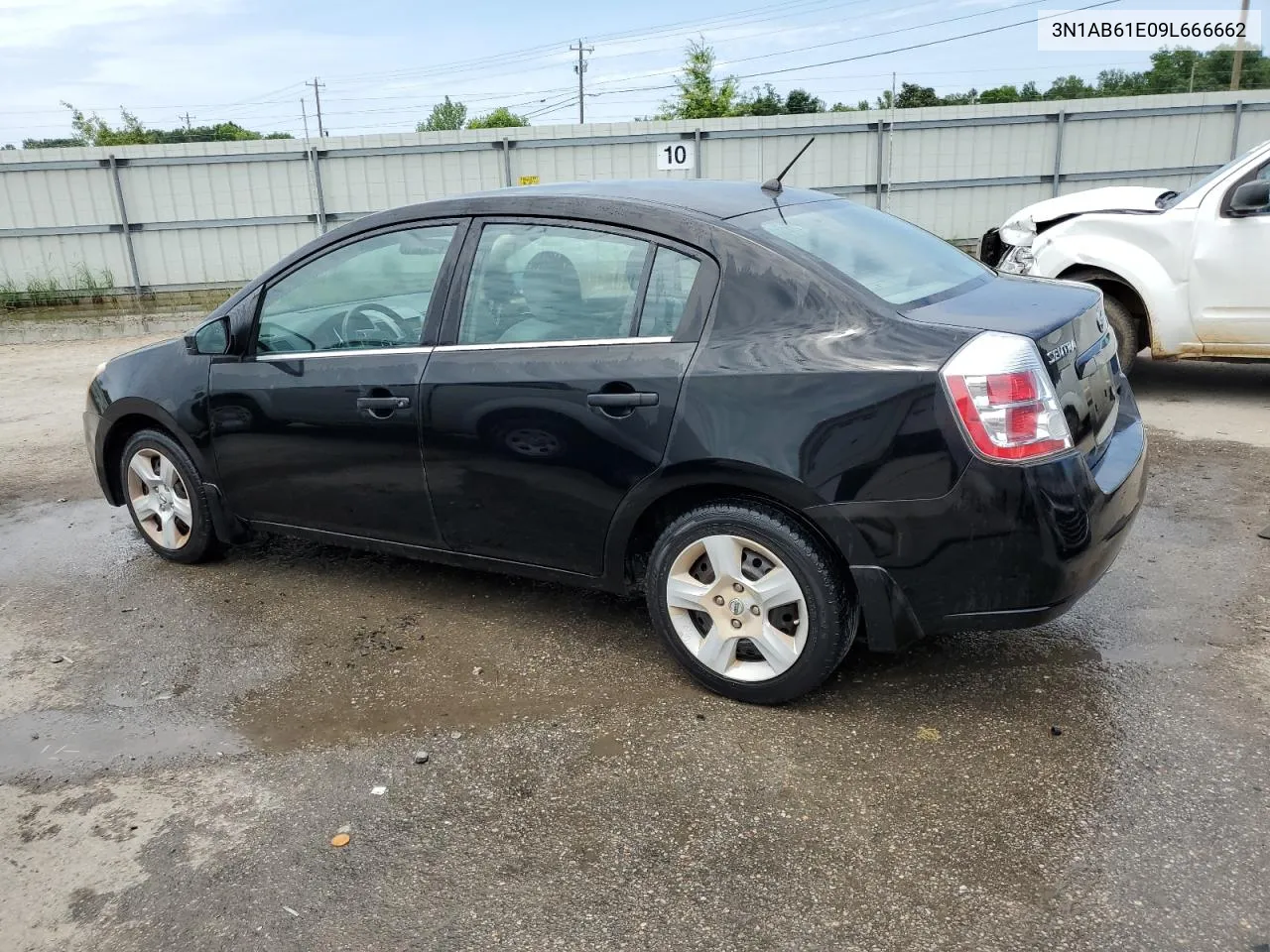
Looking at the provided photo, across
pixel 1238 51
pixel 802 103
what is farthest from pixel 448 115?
pixel 1238 51

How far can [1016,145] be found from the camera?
15508 mm

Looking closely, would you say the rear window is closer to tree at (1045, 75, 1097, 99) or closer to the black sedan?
the black sedan

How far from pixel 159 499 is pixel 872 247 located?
135 inches

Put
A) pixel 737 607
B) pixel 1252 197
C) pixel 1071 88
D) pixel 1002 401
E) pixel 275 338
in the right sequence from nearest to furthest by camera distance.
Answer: pixel 1002 401 < pixel 737 607 < pixel 275 338 < pixel 1252 197 < pixel 1071 88

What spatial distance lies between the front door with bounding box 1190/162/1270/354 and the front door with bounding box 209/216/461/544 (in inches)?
213

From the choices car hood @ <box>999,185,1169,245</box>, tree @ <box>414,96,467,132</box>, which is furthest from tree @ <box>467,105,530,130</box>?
car hood @ <box>999,185,1169,245</box>

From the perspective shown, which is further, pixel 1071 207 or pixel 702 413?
pixel 1071 207

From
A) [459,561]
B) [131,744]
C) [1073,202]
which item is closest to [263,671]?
[131,744]

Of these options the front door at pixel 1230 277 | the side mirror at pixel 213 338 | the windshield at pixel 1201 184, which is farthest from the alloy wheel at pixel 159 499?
the windshield at pixel 1201 184

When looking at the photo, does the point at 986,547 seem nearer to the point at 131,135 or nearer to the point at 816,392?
the point at 816,392

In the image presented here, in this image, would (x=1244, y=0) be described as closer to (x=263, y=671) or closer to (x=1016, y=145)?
(x=1016, y=145)

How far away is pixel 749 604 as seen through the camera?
324 centimetres

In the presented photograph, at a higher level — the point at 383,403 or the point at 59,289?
the point at 383,403

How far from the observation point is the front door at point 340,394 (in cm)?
387
